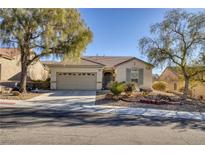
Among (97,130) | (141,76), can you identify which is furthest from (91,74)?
(97,130)

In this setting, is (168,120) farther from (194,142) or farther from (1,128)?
(1,128)

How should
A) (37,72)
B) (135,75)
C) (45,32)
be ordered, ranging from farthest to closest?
(37,72) → (135,75) → (45,32)

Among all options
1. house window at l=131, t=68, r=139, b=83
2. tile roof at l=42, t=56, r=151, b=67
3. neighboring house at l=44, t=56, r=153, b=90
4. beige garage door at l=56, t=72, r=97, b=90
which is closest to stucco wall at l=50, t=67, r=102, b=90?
neighboring house at l=44, t=56, r=153, b=90

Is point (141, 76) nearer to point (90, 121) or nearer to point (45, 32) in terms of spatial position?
point (45, 32)

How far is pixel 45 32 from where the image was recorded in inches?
767

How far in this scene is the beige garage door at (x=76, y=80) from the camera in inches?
1048

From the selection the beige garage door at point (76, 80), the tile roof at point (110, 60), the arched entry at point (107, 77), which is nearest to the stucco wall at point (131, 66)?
the tile roof at point (110, 60)

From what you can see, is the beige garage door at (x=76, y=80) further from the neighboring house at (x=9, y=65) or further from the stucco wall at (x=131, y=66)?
the neighboring house at (x=9, y=65)

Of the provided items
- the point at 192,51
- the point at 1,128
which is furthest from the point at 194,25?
the point at 1,128

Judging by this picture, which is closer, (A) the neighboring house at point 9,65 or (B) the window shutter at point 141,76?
(B) the window shutter at point 141,76

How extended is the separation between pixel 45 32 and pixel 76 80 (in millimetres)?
8340

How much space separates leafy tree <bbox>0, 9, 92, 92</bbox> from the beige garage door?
5932mm

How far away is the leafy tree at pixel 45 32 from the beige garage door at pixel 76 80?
5.93 meters
